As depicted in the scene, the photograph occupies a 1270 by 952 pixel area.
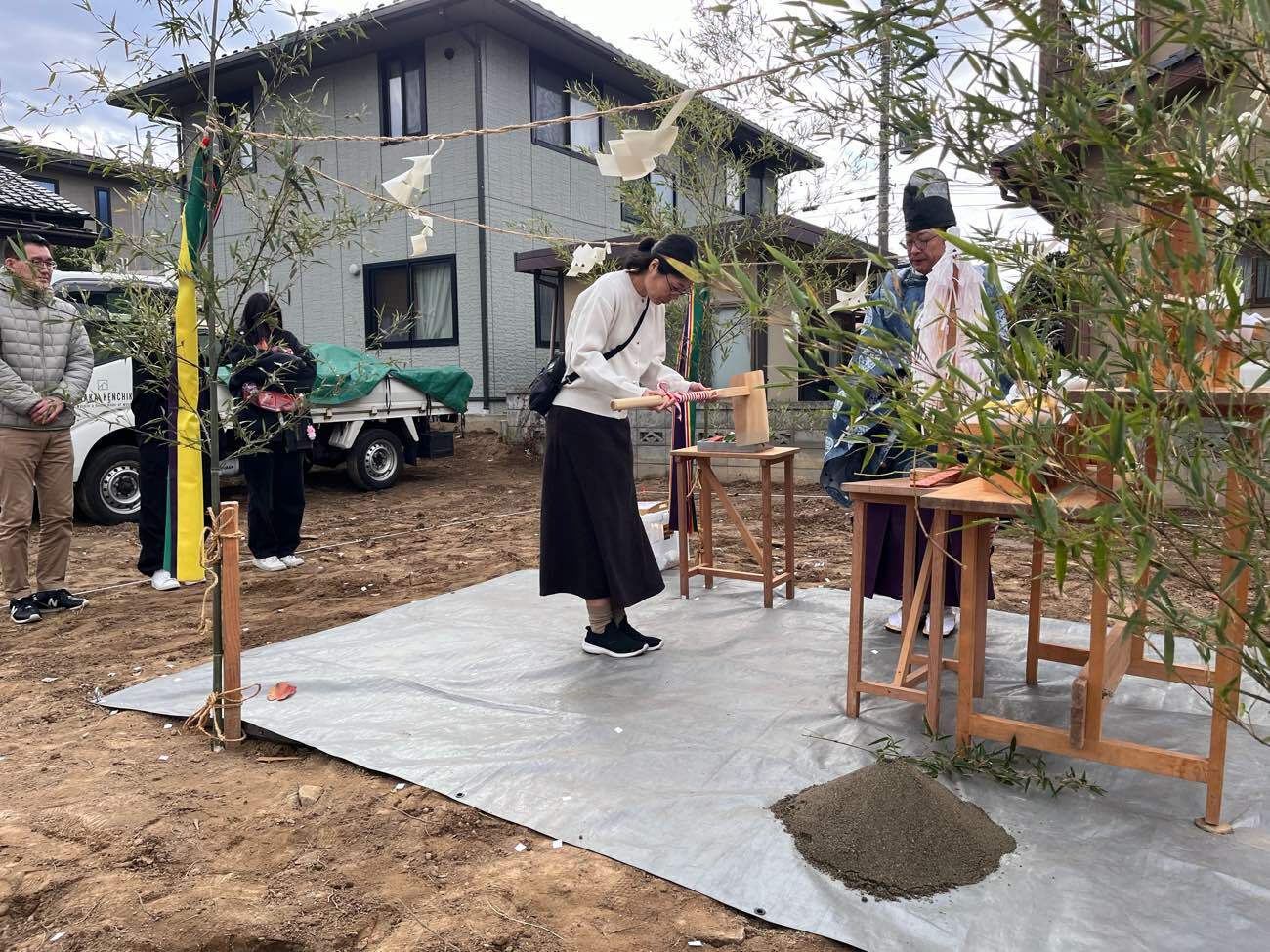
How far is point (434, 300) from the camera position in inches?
442

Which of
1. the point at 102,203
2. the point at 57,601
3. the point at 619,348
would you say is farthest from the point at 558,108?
the point at 102,203

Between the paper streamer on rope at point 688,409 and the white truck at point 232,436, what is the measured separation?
8.22 feet

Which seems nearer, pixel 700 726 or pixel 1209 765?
pixel 1209 765

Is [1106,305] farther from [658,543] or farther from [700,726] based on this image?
[658,543]

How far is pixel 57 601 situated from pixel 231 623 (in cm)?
231

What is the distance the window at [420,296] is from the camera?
36.2 feet

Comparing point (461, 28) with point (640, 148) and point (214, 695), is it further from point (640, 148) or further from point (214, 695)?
point (214, 695)

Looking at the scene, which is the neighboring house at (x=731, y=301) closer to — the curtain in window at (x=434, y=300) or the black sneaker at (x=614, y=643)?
the curtain in window at (x=434, y=300)

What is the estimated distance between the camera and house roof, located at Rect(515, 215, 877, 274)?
7218mm

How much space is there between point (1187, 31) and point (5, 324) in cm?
454

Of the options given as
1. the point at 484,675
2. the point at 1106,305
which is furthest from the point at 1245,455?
the point at 484,675

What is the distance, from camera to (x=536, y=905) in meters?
1.78

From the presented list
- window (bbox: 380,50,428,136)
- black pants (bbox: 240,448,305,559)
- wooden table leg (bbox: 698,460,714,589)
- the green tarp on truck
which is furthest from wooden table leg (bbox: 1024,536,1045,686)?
window (bbox: 380,50,428,136)

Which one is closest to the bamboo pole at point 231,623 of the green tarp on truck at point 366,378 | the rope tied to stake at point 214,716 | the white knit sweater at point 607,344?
the rope tied to stake at point 214,716
